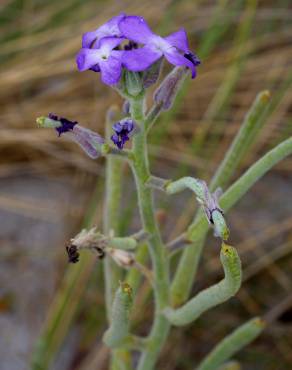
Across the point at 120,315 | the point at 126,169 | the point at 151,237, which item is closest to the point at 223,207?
the point at 151,237

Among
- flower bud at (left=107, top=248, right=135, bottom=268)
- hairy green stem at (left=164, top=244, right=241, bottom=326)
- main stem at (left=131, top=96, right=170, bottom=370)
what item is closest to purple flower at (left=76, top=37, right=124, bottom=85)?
main stem at (left=131, top=96, right=170, bottom=370)

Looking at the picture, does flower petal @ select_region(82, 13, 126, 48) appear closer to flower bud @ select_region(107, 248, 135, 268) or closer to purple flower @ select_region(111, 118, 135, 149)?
purple flower @ select_region(111, 118, 135, 149)

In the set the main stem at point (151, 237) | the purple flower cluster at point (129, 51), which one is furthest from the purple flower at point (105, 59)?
the main stem at point (151, 237)

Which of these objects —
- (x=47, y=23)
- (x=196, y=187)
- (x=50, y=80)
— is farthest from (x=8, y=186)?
(x=196, y=187)

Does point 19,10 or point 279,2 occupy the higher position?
point 19,10

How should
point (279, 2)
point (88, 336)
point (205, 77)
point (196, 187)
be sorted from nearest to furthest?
point (196, 187) < point (88, 336) < point (205, 77) < point (279, 2)

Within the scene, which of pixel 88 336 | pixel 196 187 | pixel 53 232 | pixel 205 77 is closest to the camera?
pixel 196 187

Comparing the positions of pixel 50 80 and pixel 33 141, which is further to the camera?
pixel 50 80

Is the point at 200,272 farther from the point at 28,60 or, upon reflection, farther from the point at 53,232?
the point at 28,60
